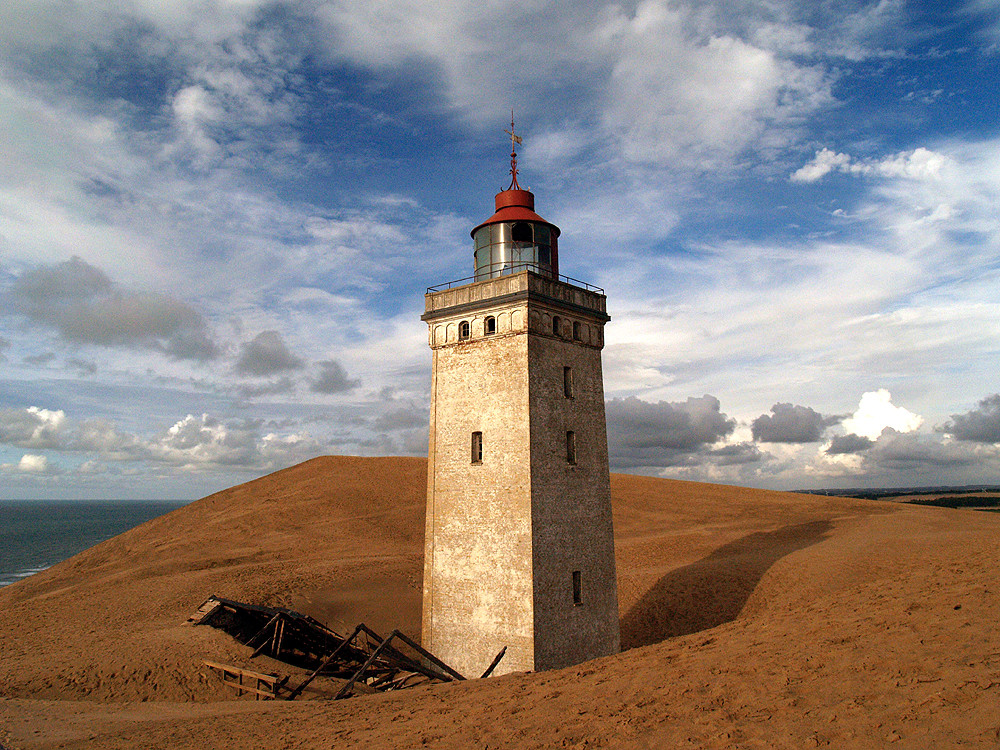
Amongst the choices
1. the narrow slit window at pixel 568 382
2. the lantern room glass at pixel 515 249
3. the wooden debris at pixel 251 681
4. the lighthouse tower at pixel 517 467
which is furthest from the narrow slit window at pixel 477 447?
the wooden debris at pixel 251 681

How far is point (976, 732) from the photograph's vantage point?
20.9 feet

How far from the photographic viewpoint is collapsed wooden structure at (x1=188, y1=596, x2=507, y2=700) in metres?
15.6

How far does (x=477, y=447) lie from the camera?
17797mm

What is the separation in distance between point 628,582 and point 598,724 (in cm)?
2116

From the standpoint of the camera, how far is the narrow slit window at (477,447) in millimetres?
17703

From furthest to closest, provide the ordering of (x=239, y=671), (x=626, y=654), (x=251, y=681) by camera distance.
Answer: (x=251, y=681)
(x=239, y=671)
(x=626, y=654)

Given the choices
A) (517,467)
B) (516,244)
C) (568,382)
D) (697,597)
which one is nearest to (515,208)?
(516,244)

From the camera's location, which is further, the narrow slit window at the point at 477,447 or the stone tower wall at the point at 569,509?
the narrow slit window at the point at 477,447

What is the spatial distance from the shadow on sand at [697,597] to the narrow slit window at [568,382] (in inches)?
412

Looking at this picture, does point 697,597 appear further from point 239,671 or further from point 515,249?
point 239,671

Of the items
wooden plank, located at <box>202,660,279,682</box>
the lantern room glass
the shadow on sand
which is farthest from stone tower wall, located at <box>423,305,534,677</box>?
the shadow on sand

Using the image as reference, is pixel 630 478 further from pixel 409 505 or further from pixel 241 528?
pixel 241 528

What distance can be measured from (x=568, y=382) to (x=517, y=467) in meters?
3.18

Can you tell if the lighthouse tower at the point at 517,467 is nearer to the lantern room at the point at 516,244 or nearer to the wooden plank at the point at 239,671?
the lantern room at the point at 516,244
